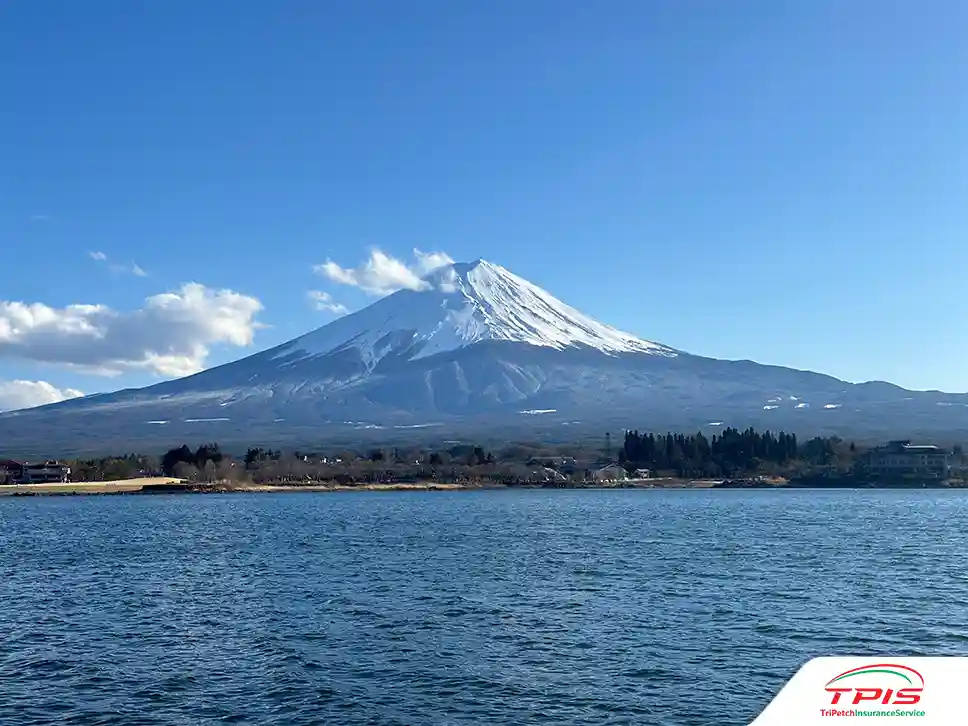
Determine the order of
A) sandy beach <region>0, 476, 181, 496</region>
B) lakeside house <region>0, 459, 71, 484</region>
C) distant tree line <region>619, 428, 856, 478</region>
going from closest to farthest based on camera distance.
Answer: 1. sandy beach <region>0, 476, 181, 496</region>
2. lakeside house <region>0, 459, 71, 484</region>
3. distant tree line <region>619, 428, 856, 478</region>

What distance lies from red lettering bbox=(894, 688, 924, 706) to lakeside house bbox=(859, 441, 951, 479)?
4144 inches

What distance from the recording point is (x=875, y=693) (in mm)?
5125

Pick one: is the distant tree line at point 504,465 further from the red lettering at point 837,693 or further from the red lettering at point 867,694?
the red lettering at point 867,694

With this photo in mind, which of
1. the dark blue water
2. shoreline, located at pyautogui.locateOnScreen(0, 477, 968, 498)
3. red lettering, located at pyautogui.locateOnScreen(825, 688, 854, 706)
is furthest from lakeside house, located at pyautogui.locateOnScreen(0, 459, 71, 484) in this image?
red lettering, located at pyautogui.locateOnScreen(825, 688, 854, 706)

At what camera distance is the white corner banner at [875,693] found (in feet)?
16.6

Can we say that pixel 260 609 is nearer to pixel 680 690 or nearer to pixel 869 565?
pixel 680 690

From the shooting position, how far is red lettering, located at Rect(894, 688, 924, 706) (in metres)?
5.07

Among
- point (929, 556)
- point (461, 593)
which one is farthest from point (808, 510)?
point (461, 593)

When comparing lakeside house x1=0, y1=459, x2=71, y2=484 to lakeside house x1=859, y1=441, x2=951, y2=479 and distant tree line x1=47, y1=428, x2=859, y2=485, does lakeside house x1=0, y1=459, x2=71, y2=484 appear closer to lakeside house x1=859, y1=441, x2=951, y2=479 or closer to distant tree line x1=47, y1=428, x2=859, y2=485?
distant tree line x1=47, y1=428, x2=859, y2=485

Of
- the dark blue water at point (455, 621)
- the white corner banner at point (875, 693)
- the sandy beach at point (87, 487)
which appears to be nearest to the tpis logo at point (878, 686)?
the white corner banner at point (875, 693)

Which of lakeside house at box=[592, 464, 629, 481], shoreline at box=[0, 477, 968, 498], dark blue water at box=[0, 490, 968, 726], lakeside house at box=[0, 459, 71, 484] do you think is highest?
lakeside house at box=[0, 459, 71, 484]

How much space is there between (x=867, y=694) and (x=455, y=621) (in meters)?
16.0

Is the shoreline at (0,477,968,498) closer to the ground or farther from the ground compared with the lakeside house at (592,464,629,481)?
closer to the ground

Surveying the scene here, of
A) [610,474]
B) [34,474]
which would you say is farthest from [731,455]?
[34,474]
